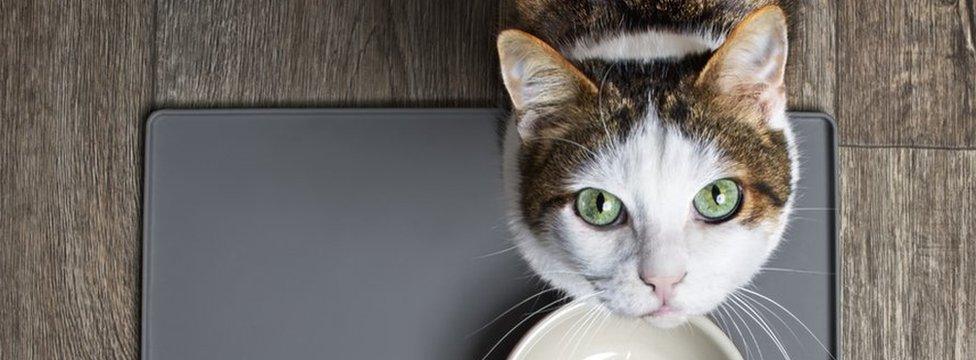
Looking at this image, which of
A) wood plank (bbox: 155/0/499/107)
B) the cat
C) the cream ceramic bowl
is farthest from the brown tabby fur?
wood plank (bbox: 155/0/499/107)

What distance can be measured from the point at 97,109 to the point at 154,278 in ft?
0.77

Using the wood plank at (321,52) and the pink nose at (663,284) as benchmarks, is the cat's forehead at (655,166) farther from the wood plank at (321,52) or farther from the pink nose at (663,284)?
the wood plank at (321,52)

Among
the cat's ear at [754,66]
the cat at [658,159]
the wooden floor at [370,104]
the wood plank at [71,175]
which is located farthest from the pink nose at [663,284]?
the wood plank at [71,175]

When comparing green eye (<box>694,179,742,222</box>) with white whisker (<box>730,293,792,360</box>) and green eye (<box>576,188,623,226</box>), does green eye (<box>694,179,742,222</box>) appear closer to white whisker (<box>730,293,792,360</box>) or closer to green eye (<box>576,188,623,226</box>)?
green eye (<box>576,188,623,226</box>)

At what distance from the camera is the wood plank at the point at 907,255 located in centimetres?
110

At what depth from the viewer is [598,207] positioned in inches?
28.2

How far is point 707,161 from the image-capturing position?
27.5 inches

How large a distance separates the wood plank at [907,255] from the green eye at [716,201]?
0.46m

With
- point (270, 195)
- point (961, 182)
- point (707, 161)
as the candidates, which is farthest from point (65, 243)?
point (961, 182)

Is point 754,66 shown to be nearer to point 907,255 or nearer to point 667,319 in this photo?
point 667,319

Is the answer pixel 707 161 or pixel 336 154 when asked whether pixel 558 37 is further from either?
pixel 336 154

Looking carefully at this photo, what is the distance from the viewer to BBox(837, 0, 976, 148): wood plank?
112cm

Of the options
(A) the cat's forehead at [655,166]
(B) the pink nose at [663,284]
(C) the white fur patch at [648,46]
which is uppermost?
(C) the white fur patch at [648,46]

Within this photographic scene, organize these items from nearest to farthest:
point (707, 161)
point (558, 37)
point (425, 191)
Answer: point (707, 161) → point (558, 37) → point (425, 191)
